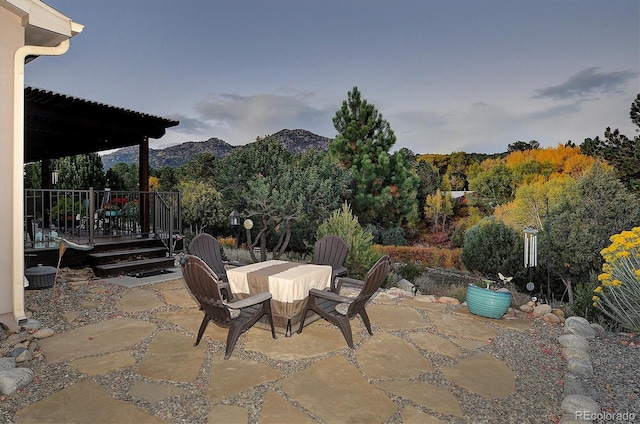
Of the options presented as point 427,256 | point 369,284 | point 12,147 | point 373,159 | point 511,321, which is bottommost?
point 427,256

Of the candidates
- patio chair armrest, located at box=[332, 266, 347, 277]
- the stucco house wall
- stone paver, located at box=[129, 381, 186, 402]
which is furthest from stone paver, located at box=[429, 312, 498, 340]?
the stucco house wall

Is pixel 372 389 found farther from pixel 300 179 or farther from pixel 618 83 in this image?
pixel 618 83

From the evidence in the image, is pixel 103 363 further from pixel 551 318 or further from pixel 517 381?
pixel 551 318

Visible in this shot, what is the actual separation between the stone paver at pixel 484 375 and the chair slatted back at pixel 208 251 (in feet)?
9.94

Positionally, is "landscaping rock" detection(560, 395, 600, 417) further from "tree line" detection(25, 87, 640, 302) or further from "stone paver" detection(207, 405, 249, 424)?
"tree line" detection(25, 87, 640, 302)

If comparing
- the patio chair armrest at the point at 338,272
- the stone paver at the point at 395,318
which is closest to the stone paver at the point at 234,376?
the stone paver at the point at 395,318

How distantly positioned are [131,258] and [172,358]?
4.34 metres

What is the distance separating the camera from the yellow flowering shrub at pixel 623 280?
3.76 metres

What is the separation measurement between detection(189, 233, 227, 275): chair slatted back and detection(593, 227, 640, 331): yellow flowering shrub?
4620mm

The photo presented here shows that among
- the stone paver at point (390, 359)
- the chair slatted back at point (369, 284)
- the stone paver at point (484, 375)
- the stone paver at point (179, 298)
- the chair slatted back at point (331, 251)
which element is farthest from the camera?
the chair slatted back at point (331, 251)

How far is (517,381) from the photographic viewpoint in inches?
105

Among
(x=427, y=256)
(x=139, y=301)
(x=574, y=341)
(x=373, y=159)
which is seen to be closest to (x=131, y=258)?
(x=139, y=301)

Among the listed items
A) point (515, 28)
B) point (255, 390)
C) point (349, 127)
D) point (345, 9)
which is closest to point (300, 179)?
point (345, 9)
